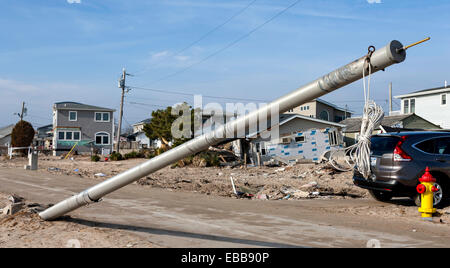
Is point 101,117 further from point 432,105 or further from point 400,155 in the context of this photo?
point 400,155

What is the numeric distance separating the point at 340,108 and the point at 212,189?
129 feet

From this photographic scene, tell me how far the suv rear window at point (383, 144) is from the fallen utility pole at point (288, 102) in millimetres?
5403

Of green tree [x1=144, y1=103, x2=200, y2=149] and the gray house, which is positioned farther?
the gray house

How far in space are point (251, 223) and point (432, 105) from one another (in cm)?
3723

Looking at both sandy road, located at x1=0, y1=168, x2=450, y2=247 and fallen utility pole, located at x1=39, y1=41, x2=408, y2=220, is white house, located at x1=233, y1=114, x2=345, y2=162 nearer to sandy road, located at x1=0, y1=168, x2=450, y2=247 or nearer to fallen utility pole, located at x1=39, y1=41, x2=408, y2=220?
sandy road, located at x1=0, y1=168, x2=450, y2=247

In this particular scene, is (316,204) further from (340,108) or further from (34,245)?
(340,108)

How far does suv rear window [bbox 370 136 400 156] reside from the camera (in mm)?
8941

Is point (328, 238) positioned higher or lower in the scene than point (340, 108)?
lower

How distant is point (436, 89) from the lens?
37906 millimetres

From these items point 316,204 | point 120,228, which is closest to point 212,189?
point 316,204

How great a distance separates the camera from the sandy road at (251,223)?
5.82m

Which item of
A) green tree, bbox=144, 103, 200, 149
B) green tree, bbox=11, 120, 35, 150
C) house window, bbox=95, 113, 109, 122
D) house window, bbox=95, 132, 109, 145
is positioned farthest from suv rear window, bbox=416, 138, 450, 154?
house window, bbox=95, 113, 109, 122

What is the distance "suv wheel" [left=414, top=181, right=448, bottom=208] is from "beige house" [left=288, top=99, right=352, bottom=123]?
36.7 metres

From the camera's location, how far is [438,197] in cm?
879
